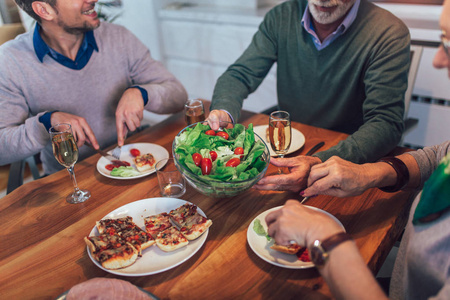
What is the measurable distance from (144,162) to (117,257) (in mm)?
488

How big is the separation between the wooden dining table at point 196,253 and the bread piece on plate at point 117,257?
0.04m

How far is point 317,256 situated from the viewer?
0.78 m

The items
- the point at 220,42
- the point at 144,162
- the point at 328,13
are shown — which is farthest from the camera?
the point at 220,42

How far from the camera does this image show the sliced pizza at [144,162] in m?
1.31

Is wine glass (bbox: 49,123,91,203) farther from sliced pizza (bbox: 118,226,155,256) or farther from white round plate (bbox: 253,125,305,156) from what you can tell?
white round plate (bbox: 253,125,305,156)

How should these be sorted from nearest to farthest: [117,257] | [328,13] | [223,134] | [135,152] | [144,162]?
[117,257]
[223,134]
[144,162]
[135,152]
[328,13]

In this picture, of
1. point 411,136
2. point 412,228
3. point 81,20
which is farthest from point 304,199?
point 411,136

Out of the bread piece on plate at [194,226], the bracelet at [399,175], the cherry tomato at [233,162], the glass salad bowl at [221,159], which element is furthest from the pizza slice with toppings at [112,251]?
the bracelet at [399,175]

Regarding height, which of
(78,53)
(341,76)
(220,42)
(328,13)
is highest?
(328,13)

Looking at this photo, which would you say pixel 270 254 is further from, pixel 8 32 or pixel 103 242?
pixel 8 32

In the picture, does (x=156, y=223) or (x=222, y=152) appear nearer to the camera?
(x=156, y=223)

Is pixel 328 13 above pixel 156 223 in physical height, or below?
above

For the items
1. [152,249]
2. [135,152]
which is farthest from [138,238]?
[135,152]

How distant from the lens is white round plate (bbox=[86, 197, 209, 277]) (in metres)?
0.89
